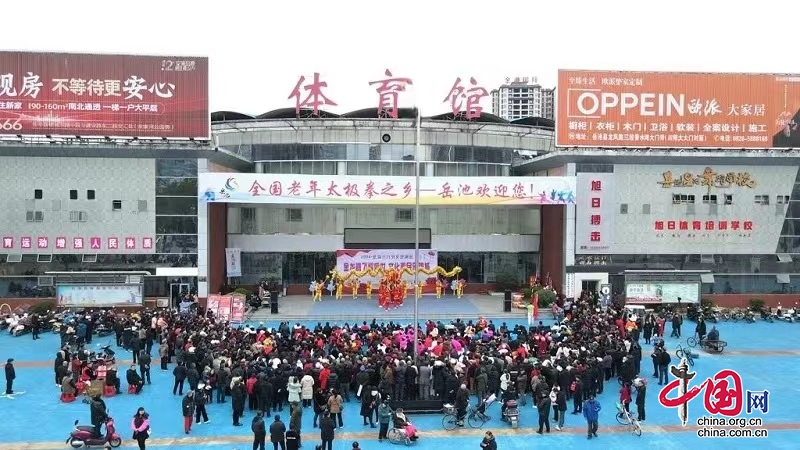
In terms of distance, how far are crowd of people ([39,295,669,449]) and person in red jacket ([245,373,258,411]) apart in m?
0.03

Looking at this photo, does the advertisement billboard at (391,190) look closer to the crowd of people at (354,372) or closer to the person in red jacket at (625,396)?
the crowd of people at (354,372)

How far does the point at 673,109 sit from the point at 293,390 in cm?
2623

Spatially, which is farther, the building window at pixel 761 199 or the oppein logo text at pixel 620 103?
the building window at pixel 761 199

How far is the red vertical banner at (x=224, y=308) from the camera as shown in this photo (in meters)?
26.6

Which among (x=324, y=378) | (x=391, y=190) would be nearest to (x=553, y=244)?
(x=391, y=190)

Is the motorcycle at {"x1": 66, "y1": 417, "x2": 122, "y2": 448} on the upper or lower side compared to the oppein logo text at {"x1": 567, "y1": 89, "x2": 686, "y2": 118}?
lower

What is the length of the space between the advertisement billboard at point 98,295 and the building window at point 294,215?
1041 centimetres

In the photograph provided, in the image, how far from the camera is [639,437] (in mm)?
15180

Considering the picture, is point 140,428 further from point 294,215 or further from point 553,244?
point 553,244

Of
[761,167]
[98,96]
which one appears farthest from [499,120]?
[98,96]

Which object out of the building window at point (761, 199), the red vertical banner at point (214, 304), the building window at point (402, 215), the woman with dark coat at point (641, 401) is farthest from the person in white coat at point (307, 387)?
the building window at point (761, 199)

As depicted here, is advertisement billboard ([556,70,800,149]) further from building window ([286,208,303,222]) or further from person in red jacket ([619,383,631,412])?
person in red jacket ([619,383,631,412])

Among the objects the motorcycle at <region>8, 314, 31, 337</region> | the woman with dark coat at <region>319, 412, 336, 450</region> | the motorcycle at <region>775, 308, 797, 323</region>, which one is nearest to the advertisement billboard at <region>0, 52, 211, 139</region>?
the motorcycle at <region>8, 314, 31, 337</region>

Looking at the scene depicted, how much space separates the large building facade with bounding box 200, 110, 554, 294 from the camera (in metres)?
35.8
